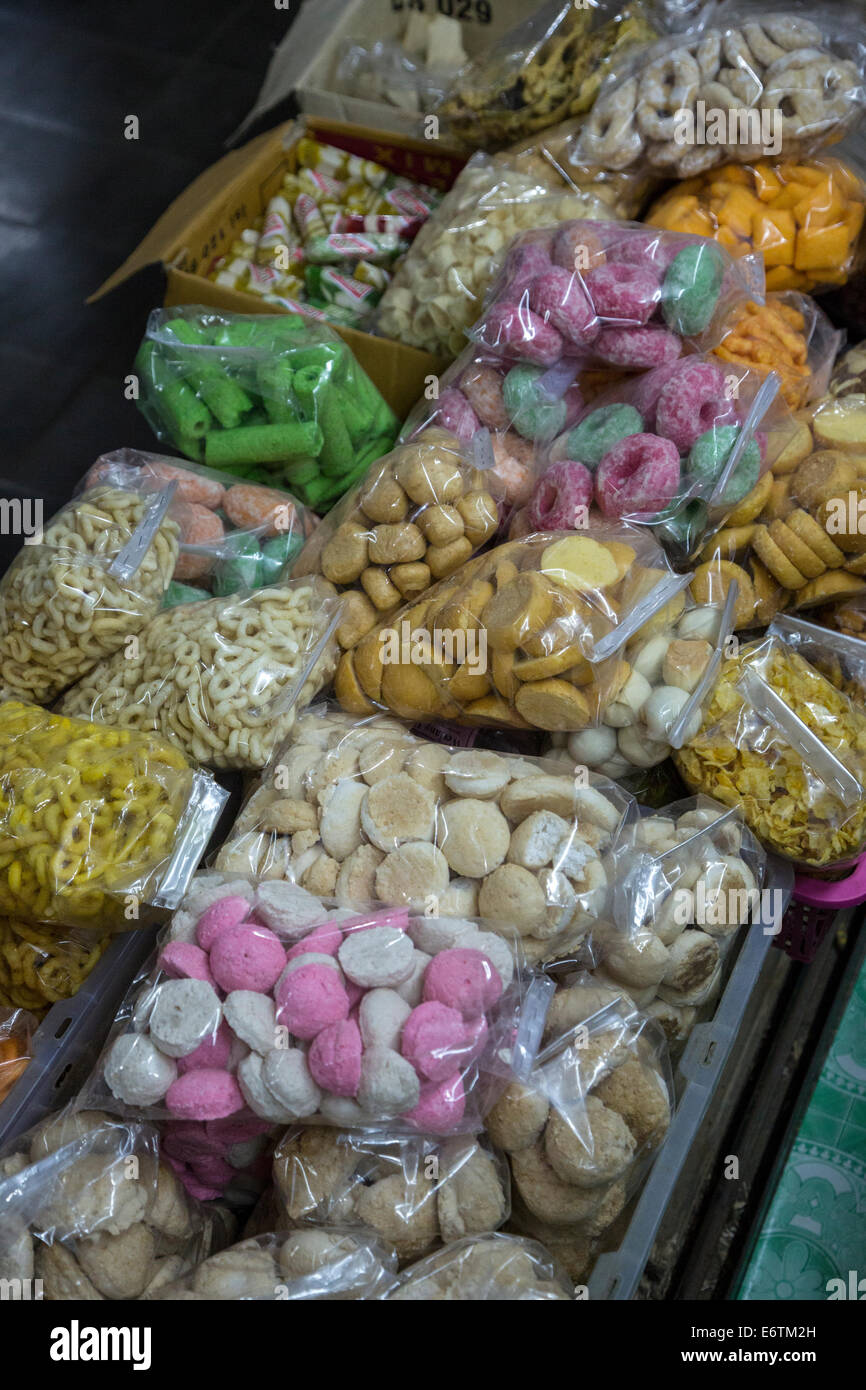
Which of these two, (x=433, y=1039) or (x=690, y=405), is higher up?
(x=690, y=405)

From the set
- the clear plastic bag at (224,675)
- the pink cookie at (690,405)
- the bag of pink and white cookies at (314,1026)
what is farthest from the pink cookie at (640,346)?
the bag of pink and white cookies at (314,1026)

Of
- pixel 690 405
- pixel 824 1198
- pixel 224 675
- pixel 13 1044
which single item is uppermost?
pixel 690 405

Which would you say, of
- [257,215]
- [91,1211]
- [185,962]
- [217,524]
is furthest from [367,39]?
[91,1211]

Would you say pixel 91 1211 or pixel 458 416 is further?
pixel 458 416

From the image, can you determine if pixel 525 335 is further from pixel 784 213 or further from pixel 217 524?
pixel 784 213

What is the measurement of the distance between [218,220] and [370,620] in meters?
1.33

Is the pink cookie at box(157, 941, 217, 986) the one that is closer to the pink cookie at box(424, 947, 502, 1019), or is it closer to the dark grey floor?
the pink cookie at box(424, 947, 502, 1019)

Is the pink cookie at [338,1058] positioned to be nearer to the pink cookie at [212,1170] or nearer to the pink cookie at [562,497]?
the pink cookie at [212,1170]

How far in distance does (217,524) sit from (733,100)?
128 cm

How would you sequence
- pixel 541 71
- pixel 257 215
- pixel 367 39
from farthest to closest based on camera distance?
pixel 367 39 → pixel 257 215 → pixel 541 71

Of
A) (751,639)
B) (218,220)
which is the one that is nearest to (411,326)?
(218,220)

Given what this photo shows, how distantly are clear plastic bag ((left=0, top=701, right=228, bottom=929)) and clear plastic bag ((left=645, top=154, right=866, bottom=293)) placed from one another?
4.75 feet

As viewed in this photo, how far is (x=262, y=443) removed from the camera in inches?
70.2

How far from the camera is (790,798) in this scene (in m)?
1.44
